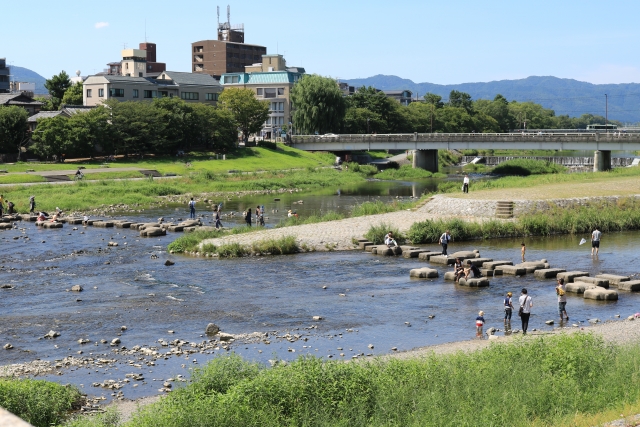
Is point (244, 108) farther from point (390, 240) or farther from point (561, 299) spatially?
point (561, 299)

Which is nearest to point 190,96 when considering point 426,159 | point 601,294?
point 426,159

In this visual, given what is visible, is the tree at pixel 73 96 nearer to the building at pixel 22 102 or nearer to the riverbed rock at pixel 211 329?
the building at pixel 22 102

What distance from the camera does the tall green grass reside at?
17938mm

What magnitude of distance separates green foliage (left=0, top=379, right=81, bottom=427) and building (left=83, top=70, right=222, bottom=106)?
96049mm

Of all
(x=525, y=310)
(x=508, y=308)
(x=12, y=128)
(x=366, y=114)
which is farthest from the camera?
(x=366, y=114)

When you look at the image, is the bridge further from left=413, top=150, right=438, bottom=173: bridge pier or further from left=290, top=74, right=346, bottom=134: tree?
left=290, top=74, right=346, bottom=134: tree

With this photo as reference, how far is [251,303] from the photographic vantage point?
34625 mm

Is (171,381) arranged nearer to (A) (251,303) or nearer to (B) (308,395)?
(B) (308,395)

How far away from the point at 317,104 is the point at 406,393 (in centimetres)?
11588

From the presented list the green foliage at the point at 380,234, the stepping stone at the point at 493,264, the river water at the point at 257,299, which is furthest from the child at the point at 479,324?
the green foliage at the point at 380,234

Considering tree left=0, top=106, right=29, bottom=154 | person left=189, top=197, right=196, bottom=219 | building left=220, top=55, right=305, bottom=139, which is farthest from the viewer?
building left=220, top=55, right=305, bottom=139

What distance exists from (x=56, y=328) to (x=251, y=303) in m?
8.34

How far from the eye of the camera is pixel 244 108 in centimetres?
12494

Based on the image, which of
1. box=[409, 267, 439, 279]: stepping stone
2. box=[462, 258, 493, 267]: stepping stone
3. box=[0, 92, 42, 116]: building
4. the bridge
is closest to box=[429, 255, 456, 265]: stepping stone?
box=[462, 258, 493, 267]: stepping stone
